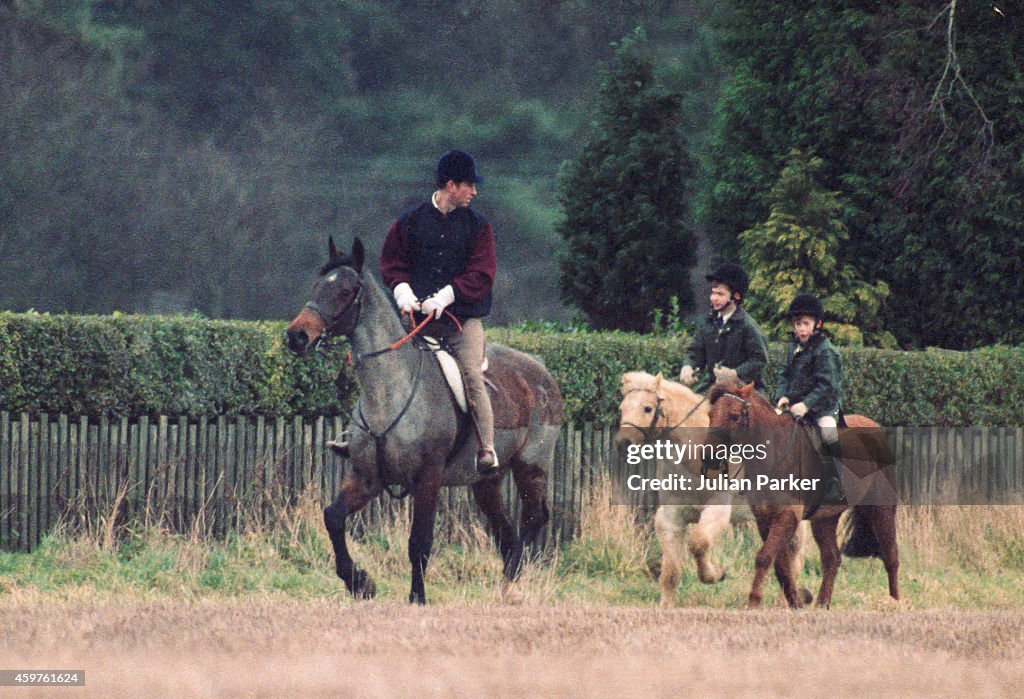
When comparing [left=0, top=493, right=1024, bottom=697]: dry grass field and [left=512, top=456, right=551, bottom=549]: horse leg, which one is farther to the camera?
[left=512, top=456, right=551, bottom=549]: horse leg

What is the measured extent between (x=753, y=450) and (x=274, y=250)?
39887mm

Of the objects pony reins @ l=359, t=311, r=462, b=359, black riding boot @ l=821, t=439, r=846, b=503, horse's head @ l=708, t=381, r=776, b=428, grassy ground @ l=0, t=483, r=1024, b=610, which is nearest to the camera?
pony reins @ l=359, t=311, r=462, b=359

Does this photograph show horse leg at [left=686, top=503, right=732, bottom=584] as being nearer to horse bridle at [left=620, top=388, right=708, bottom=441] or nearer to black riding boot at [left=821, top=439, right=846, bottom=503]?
horse bridle at [left=620, top=388, right=708, bottom=441]

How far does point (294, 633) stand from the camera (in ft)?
27.4

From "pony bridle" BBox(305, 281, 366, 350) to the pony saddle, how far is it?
0.68 meters

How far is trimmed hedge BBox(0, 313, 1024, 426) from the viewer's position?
14078 mm

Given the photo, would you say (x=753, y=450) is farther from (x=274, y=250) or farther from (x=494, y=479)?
(x=274, y=250)

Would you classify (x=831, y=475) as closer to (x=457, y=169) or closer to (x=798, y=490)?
(x=798, y=490)

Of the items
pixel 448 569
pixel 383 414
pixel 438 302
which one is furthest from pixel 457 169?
pixel 448 569

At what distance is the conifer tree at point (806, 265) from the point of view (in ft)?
91.2

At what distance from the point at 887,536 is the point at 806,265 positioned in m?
15.7

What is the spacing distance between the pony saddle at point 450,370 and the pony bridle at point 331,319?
2.22 feet

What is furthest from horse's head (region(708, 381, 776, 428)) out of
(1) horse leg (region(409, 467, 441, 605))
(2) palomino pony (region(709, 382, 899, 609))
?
(1) horse leg (region(409, 467, 441, 605))

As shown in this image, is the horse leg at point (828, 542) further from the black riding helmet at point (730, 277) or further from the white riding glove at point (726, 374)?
the black riding helmet at point (730, 277)
